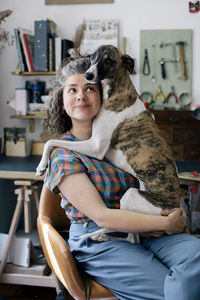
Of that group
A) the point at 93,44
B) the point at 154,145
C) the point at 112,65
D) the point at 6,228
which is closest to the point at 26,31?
the point at 93,44

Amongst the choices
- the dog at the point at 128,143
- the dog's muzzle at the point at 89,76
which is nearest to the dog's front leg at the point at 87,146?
the dog at the point at 128,143

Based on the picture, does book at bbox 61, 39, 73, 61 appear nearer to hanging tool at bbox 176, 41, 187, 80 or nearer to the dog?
hanging tool at bbox 176, 41, 187, 80

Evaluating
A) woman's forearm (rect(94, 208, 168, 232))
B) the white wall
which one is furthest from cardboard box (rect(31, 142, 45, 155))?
woman's forearm (rect(94, 208, 168, 232))

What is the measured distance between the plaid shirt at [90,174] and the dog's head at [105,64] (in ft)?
1.01

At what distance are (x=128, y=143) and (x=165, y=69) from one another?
197 cm

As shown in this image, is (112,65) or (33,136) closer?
(112,65)

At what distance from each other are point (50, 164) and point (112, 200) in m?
0.28

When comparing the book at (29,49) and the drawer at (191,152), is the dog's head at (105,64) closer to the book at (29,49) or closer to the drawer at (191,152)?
the drawer at (191,152)

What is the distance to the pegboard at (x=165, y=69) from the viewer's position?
3.14 m

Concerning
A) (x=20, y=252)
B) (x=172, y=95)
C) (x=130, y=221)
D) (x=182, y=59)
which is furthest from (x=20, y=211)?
(x=182, y=59)

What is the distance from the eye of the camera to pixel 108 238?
4.38ft

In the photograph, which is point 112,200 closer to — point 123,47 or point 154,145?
point 154,145

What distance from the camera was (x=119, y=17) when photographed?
3172 millimetres

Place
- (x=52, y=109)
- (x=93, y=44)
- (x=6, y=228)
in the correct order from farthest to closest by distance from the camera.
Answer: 1. (x=93, y=44)
2. (x=6, y=228)
3. (x=52, y=109)
